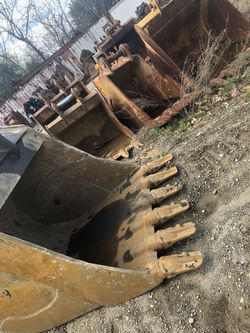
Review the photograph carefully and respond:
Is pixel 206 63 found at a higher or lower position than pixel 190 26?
lower

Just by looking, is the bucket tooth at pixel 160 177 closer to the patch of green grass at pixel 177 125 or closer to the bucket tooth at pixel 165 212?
the bucket tooth at pixel 165 212

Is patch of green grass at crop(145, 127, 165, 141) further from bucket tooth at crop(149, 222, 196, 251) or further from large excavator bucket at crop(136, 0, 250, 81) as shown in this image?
bucket tooth at crop(149, 222, 196, 251)

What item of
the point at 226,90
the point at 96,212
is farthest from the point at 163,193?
the point at 226,90

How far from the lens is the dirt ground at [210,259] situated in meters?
2.59

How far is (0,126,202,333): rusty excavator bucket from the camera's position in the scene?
2.78m

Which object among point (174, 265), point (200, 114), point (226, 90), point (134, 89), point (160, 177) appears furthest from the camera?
point (134, 89)

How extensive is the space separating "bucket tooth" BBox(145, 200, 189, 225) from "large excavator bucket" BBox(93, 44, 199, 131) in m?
2.21

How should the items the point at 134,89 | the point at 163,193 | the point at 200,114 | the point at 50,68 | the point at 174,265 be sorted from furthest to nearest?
the point at 50,68 < the point at 134,89 < the point at 200,114 < the point at 163,193 < the point at 174,265

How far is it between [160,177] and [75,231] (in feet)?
3.49

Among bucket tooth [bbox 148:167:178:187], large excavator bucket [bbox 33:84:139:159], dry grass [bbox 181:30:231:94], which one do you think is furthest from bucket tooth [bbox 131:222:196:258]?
large excavator bucket [bbox 33:84:139:159]

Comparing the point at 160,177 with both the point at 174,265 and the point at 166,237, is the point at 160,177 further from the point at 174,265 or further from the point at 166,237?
the point at 174,265

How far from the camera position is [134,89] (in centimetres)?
615

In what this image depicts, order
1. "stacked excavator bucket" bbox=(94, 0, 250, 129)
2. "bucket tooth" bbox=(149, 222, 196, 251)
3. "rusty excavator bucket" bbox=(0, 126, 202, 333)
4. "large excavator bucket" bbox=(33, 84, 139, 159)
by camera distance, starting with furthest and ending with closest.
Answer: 1. "large excavator bucket" bbox=(33, 84, 139, 159)
2. "stacked excavator bucket" bbox=(94, 0, 250, 129)
3. "bucket tooth" bbox=(149, 222, 196, 251)
4. "rusty excavator bucket" bbox=(0, 126, 202, 333)

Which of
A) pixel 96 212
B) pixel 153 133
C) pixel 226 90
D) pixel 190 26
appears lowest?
pixel 226 90
